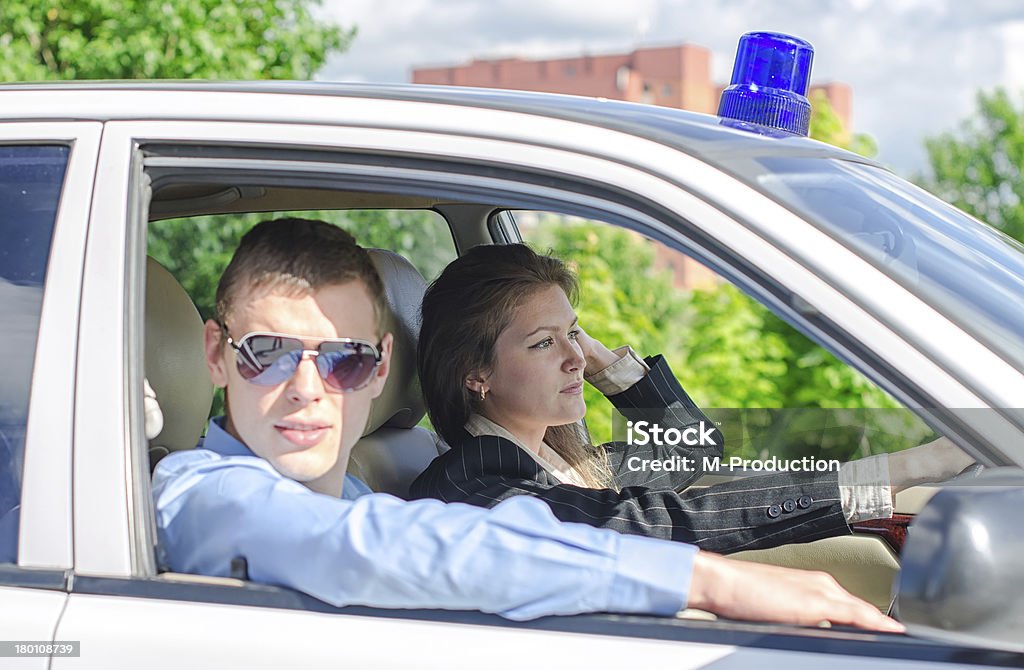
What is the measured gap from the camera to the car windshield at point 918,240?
4.40 ft

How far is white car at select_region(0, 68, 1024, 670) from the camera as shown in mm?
1271

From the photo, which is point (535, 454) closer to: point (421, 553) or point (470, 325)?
point (470, 325)

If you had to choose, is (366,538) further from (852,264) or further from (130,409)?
(852,264)

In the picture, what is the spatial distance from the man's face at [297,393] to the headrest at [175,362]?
0.19 m

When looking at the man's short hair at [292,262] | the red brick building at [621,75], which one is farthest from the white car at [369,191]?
the red brick building at [621,75]

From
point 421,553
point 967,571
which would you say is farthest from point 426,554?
point 967,571

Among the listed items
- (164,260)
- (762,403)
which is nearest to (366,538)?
(164,260)

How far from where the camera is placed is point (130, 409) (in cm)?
143

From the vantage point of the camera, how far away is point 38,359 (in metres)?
1.45

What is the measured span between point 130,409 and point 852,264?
A: 0.87 metres

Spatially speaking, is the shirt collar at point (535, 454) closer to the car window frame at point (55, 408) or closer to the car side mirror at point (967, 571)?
the car window frame at point (55, 408)

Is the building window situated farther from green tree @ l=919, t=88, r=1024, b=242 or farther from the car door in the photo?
the car door

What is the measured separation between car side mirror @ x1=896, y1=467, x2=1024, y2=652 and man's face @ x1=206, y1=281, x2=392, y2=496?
2.68 ft

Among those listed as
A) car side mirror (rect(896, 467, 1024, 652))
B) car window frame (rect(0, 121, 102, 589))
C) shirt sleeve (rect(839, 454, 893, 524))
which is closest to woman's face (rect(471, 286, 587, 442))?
shirt sleeve (rect(839, 454, 893, 524))
